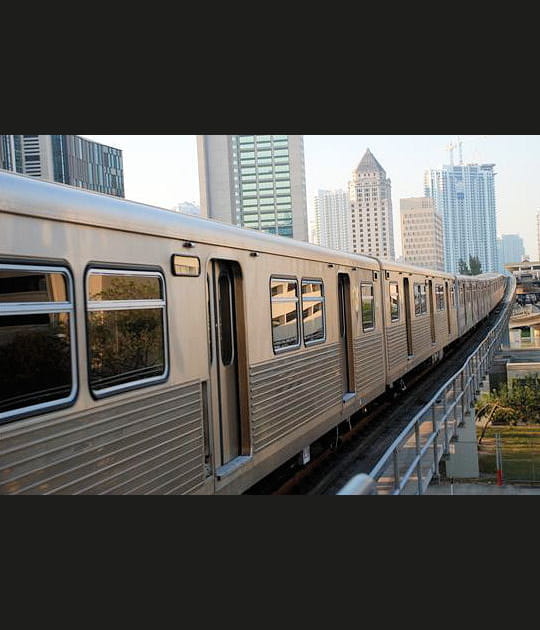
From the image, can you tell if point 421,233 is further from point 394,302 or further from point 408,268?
point 394,302

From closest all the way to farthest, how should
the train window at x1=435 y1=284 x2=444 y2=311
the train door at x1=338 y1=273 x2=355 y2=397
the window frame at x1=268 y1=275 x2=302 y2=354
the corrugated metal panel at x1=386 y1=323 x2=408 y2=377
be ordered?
the window frame at x1=268 y1=275 x2=302 y2=354 < the train door at x1=338 y1=273 x2=355 y2=397 < the corrugated metal panel at x1=386 y1=323 x2=408 y2=377 < the train window at x1=435 y1=284 x2=444 y2=311

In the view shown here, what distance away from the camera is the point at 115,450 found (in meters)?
5.33

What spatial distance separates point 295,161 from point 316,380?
138 m

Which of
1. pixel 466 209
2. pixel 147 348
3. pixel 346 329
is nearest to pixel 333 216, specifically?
pixel 466 209

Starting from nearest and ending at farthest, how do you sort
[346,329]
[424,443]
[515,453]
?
[424,443]
[346,329]
[515,453]

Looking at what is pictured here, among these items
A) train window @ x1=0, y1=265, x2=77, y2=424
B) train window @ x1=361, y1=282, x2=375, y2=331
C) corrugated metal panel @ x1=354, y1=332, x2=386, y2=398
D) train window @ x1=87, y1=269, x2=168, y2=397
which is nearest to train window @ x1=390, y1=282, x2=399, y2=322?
corrugated metal panel @ x1=354, y1=332, x2=386, y2=398

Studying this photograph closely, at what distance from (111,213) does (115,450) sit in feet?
5.22

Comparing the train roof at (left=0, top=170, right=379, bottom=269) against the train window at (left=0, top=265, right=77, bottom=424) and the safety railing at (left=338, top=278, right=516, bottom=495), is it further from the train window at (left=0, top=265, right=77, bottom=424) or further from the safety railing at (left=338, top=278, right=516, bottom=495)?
the safety railing at (left=338, top=278, right=516, bottom=495)

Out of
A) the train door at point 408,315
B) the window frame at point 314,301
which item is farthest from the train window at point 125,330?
the train door at point 408,315

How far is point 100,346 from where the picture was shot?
5.22 metres

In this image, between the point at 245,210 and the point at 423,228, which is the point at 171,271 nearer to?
the point at 245,210

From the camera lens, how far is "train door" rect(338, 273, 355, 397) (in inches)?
479

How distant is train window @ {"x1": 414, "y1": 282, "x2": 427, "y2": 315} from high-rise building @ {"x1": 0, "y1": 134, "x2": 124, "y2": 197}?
78.6 meters

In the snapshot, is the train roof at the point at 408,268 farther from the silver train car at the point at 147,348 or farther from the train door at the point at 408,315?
the silver train car at the point at 147,348
